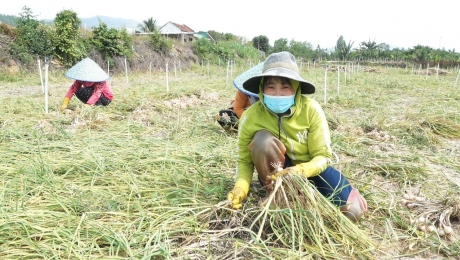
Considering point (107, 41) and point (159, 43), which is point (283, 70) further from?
point (159, 43)

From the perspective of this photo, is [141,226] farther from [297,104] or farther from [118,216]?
[297,104]

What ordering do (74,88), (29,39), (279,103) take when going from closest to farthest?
(279,103) < (74,88) < (29,39)

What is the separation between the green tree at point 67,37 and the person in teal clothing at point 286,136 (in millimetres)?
13703

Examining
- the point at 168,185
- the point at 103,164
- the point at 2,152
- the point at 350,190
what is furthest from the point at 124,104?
the point at 350,190

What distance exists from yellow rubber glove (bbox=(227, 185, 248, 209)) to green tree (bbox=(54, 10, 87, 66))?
13.8 meters

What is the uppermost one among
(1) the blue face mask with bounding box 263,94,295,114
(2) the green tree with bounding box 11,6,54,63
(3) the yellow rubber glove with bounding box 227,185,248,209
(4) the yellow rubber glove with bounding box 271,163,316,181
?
(2) the green tree with bounding box 11,6,54,63

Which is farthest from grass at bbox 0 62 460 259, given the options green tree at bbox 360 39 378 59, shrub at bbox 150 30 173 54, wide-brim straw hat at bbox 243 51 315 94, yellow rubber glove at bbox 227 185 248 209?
green tree at bbox 360 39 378 59

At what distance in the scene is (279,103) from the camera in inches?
66.6

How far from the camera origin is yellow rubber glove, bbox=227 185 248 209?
165cm

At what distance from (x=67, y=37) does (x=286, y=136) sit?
1416 centimetres

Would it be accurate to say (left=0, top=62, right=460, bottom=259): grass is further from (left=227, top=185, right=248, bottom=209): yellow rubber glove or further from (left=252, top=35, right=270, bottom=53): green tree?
(left=252, top=35, right=270, bottom=53): green tree

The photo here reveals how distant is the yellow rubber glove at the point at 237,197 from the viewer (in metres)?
1.65

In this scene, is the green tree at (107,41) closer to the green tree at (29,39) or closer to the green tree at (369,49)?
the green tree at (29,39)

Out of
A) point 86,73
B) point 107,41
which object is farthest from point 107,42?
point 86,73
